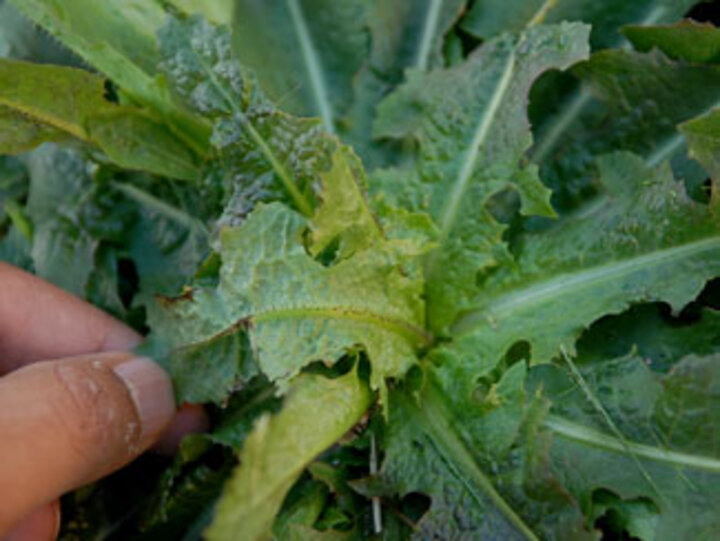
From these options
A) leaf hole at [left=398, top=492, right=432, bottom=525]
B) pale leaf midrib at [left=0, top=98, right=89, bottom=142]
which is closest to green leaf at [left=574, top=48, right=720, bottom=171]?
leaf hole at [left=398, top=492, right=432, bottom=525]

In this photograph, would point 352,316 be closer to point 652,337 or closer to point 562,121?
point 652,337

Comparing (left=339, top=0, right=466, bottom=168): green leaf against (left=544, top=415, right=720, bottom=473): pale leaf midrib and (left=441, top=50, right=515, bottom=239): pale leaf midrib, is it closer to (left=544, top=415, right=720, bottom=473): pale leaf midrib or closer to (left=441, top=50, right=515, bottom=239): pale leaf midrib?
(left=441, top=50, right=515, bottom=239): pale leaf midrib

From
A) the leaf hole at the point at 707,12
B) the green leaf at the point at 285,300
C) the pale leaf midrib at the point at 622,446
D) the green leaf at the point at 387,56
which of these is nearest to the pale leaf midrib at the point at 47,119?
the green leaf at the point at 285,300

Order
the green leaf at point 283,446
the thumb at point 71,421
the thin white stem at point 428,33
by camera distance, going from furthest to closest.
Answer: the thin white stem at point 428,33 → the thumb at point 71,421 → the green leaf at point 283,446

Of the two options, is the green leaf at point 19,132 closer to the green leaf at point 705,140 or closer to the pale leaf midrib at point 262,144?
the pale leaf midrib at point 262,144

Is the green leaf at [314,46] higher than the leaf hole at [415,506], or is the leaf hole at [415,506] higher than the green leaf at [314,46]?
the green leaf at [314,46]

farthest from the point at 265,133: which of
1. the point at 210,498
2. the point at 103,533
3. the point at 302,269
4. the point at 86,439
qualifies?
the point at 103,533

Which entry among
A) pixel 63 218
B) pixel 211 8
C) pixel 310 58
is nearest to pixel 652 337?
pixel 310 58
